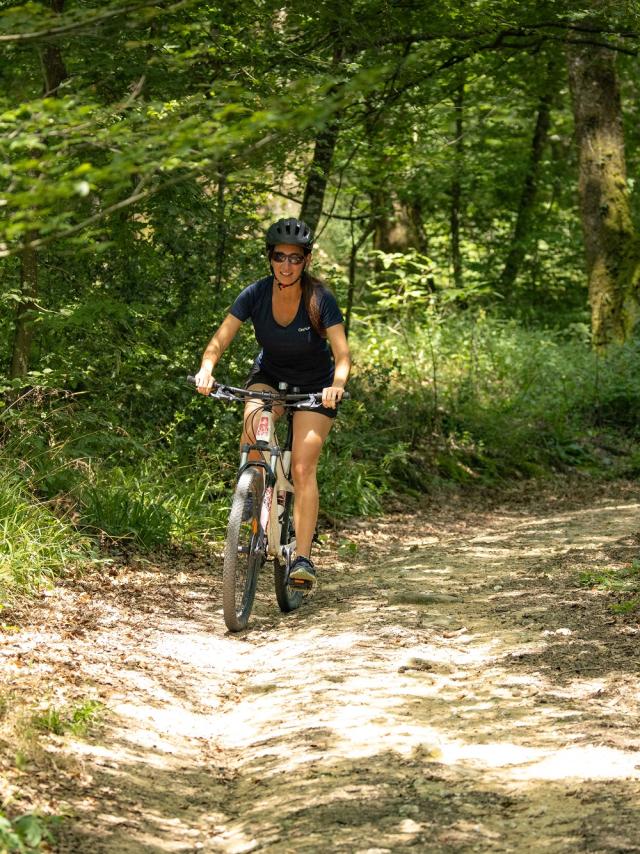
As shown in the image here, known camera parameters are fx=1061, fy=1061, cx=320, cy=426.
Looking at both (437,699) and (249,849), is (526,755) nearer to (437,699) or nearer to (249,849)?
(437,699)

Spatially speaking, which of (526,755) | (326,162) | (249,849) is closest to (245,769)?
(249,849)

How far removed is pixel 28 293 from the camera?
809 centimetres

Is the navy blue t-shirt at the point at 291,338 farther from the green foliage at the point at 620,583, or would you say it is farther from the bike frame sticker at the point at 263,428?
the green foliage at the point at 620,583

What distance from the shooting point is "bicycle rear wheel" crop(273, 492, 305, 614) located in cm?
671

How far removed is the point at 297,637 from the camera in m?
6.20

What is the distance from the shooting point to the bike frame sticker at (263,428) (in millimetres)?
6426

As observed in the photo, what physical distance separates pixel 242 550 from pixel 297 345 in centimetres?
129

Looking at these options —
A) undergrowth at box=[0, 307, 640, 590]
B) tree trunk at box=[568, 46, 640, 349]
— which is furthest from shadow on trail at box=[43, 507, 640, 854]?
tree trunk at box=[568, 46, 640, 349]

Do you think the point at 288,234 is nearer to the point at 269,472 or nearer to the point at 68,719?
the point at 269,472

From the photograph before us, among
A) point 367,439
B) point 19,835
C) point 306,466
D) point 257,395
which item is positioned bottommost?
point 367,439

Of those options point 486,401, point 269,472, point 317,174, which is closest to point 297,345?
point 269,472

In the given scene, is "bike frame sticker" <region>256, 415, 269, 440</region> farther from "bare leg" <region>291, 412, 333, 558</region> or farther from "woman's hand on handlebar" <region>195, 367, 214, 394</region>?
"woman's hand on handlebar" <region>195, 367, 214, 394</region>

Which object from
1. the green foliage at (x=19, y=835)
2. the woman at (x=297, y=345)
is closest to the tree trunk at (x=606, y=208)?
the woman at (x=297, y=345)

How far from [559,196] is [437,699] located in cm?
2023
